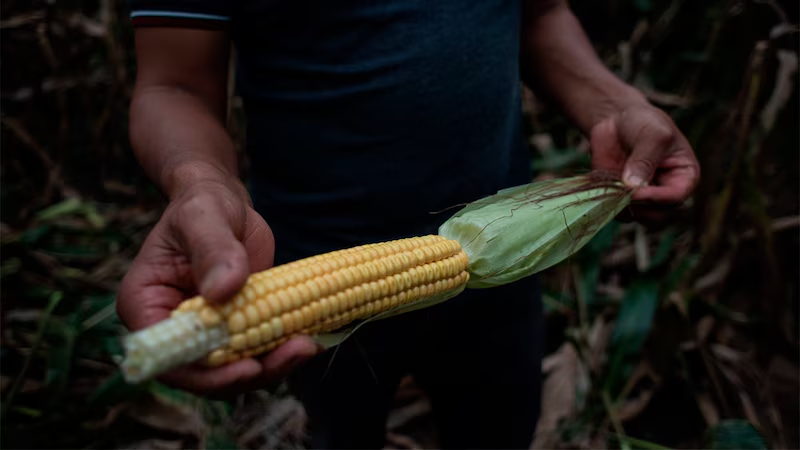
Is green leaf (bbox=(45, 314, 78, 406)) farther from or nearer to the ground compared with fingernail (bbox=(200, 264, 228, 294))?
nearer to the ground

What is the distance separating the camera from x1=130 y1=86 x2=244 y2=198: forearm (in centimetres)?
87

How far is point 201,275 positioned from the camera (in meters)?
0.64

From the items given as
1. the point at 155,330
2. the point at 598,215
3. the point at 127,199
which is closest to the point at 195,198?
the point at 155,330

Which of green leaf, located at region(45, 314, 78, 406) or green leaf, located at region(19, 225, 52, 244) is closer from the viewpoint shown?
green leaf, located at region(45, 314, 78, 406)

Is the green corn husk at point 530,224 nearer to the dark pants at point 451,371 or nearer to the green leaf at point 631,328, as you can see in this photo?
the dark pants at point 451,371

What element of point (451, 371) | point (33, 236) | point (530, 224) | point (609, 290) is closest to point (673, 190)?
point (530, 224)

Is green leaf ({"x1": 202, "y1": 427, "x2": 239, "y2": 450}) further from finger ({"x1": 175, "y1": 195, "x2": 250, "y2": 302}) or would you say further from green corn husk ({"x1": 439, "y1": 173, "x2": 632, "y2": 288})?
finger ({"x1": 175, "y1": 195, "x2": 250, "y2": 302})

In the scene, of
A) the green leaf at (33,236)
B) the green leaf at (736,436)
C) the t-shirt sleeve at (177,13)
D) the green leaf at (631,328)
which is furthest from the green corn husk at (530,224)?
the green leaf at (33,236)

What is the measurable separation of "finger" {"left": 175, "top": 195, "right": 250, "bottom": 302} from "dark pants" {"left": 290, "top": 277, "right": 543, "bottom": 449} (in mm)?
531

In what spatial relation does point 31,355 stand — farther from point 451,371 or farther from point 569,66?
point 569,66

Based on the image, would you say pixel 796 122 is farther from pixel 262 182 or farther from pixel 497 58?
pixel 262 182

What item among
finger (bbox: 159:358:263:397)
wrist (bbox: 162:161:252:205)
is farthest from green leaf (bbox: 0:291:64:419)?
finger (bbox: 159:358:263:397)

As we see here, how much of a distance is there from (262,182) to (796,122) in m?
1.85

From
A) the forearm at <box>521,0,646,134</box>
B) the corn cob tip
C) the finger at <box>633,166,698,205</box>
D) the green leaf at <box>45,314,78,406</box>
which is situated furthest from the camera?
the green leaf at <box>45,314,78,406</box>
